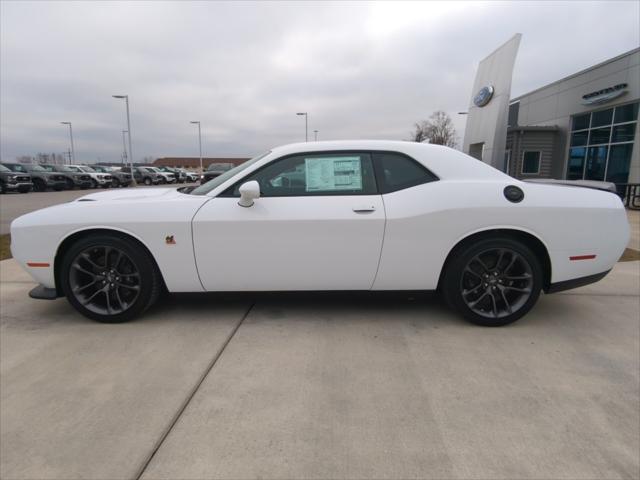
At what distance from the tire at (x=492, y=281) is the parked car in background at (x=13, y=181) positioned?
2359 centimetres

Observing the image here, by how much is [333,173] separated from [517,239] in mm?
1540

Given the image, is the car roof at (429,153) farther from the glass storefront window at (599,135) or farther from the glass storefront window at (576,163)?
the glass storefront window at (576,163)

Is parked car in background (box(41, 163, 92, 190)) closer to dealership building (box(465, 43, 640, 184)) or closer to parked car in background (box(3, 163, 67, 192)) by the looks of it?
parked car in background (box(3, 163, 67, 192))

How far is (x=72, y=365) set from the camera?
2.71 m

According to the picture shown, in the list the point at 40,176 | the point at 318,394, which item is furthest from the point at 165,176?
the point at 318,394

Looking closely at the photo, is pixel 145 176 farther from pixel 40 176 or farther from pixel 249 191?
pixel 249 191

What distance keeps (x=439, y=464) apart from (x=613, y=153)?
19.7 m

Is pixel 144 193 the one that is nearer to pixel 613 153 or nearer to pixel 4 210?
pixel 4 210

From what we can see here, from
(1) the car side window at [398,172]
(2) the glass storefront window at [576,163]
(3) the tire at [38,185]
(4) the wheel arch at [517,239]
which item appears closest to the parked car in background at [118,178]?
(3) the tire at [38,185]

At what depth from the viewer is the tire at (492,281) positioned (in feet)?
10.5

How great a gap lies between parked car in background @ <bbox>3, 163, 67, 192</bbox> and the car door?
23.9 m

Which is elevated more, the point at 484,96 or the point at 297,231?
the point at 484,96

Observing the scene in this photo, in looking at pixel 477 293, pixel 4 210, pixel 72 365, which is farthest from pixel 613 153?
pixel 4 210

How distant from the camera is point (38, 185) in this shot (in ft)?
76.1
